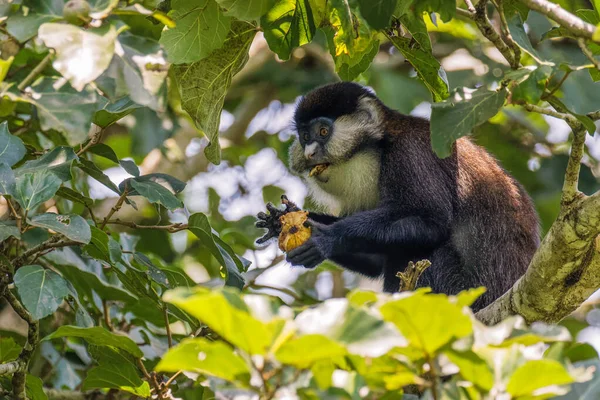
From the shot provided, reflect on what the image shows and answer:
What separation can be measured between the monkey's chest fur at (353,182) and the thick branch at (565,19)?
265cm

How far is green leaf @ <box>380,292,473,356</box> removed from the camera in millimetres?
2199

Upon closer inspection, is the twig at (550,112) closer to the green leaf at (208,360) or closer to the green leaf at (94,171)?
the green leaf at (208,360)

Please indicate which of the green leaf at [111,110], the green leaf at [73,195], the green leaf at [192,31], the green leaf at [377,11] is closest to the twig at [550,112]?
the green leaf at [377,11]

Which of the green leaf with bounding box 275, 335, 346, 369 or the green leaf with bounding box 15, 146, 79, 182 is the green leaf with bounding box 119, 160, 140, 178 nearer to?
the green leaf with bounding box 15, 146, 79, 182

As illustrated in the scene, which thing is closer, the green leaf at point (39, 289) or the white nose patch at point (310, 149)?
the green leaf at point (39, 289)

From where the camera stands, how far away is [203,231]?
425cm

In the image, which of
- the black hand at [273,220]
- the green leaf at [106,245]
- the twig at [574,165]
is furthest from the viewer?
the black hand at [273,220]

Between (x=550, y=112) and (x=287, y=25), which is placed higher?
(x=550, y=112)

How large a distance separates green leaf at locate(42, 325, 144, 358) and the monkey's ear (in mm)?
2691

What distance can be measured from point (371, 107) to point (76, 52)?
341 cm

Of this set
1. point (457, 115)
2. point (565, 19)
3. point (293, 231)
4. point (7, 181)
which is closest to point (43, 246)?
point (7, 181)

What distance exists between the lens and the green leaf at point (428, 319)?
86.6 inches

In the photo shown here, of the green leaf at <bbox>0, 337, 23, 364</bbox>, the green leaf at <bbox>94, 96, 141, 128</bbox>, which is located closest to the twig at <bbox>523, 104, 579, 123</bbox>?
the green leaf at <bbox>94, 96, 141, 128</bbox>

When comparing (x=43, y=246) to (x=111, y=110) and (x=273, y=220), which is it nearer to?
(x=111, y=110)
